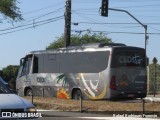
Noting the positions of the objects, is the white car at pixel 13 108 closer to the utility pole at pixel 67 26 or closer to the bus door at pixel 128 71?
the bus door at pixel 128 71

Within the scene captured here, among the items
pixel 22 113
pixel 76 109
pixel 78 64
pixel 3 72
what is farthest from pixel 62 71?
pixel 3 72

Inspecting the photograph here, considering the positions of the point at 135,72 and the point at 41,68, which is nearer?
the point at 135,72

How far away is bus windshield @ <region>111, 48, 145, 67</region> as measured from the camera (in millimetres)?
27195

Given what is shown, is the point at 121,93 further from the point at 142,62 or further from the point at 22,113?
the point at 22,113

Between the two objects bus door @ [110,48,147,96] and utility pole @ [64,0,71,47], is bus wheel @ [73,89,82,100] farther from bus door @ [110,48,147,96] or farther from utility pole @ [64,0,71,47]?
utility pole @ [64,0,71,47]

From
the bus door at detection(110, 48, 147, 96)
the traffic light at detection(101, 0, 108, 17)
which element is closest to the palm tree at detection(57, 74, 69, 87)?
the bus door at detection(110, 48, 147, 96)

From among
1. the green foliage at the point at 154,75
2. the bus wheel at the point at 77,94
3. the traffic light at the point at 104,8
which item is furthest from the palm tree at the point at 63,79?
the green foliage at the point at 154,75

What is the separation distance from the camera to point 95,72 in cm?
2798

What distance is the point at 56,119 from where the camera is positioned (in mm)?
18703

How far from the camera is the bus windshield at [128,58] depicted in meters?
27.2

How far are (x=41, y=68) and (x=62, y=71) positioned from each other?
2.22 metres

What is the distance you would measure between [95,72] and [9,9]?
7.38m

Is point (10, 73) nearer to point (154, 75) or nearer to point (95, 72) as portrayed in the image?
point (154, 75)

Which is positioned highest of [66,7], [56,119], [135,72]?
[66,7]
